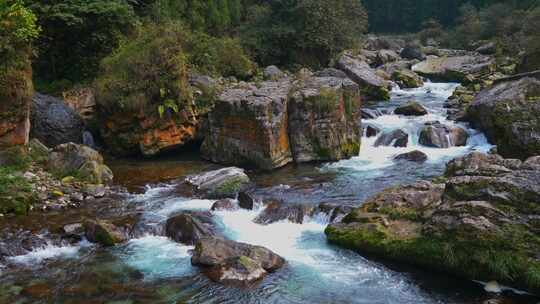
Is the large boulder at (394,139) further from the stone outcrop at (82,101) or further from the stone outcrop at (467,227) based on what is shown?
the stone outcrop at (82,101)

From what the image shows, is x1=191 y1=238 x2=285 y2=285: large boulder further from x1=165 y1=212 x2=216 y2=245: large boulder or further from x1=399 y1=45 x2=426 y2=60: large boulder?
x1=399 y1=45 x2=426 y2=60: large boulder

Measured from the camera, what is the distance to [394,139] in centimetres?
1931

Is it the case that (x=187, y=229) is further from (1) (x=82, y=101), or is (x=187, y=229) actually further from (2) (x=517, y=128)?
(1) (x=82, y=101)

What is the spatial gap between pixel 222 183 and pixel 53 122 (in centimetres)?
687

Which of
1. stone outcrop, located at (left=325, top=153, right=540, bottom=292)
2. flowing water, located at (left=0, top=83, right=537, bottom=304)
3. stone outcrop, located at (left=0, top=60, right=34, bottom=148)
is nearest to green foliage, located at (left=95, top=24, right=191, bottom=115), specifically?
stone outcrop, located at (left=0, top=60, right=34, bottom=148)

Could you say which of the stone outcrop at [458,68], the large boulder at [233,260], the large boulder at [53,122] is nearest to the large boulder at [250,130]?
the large boulder at [53,122]

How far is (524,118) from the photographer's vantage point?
15008 mm

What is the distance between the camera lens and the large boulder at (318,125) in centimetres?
1745

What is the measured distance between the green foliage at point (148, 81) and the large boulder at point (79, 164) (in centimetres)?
227

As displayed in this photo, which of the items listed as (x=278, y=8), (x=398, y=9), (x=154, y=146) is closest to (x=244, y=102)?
(x=154, y=146)

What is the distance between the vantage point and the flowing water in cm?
933

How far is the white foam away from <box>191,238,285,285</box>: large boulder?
32 centimetres

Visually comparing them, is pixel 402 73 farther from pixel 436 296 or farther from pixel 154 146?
pixel 436 296

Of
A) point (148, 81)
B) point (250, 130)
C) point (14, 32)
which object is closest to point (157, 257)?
point (250, 130)
